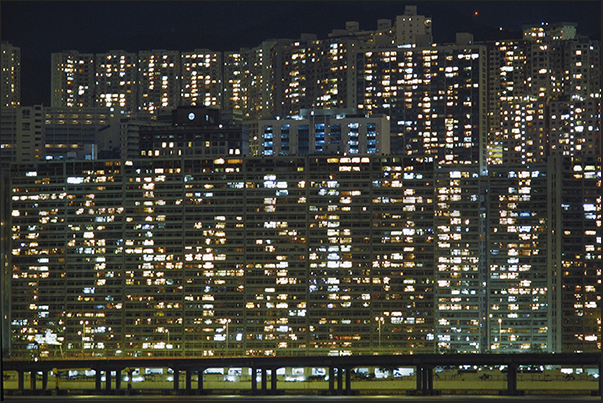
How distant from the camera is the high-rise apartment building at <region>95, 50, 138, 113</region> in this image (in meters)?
102

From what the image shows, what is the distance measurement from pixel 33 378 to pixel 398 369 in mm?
18892

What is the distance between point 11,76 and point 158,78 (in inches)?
540

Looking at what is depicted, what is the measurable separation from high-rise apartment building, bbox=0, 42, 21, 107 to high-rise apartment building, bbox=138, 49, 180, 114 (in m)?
11.1

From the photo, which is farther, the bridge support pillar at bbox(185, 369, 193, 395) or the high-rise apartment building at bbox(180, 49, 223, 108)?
the high-rise apartment building at bbox(180, 49, 223, 108)

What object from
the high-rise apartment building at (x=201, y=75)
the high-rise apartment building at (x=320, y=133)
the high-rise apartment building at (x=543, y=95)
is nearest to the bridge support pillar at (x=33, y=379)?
the high-rise apartment building at (x=320, y=133)

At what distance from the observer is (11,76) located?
9344 centimetres

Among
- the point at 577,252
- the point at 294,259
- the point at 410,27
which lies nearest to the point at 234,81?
the point at 410,27

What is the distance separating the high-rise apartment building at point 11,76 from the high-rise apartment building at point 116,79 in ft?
29.6

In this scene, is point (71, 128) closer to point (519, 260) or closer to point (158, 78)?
point (158, 78)

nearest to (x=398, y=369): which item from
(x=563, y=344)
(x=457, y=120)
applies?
(x=563, y=344)

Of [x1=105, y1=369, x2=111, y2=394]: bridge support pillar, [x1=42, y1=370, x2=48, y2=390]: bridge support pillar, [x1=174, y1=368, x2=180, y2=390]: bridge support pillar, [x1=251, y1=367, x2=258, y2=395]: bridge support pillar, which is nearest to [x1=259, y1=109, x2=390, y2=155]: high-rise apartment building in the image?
[x1=251, y1=367, x2=258, y2=395]: bridge support pillar

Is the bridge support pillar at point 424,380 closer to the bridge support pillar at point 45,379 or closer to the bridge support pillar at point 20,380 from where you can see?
the bridge support pillar at point 45,379

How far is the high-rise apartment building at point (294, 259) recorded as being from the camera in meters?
64.2

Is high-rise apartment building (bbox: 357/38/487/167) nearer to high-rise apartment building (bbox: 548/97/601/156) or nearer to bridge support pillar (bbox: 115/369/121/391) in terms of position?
high-rise apartment building (bbox: 548/97/601/156)
